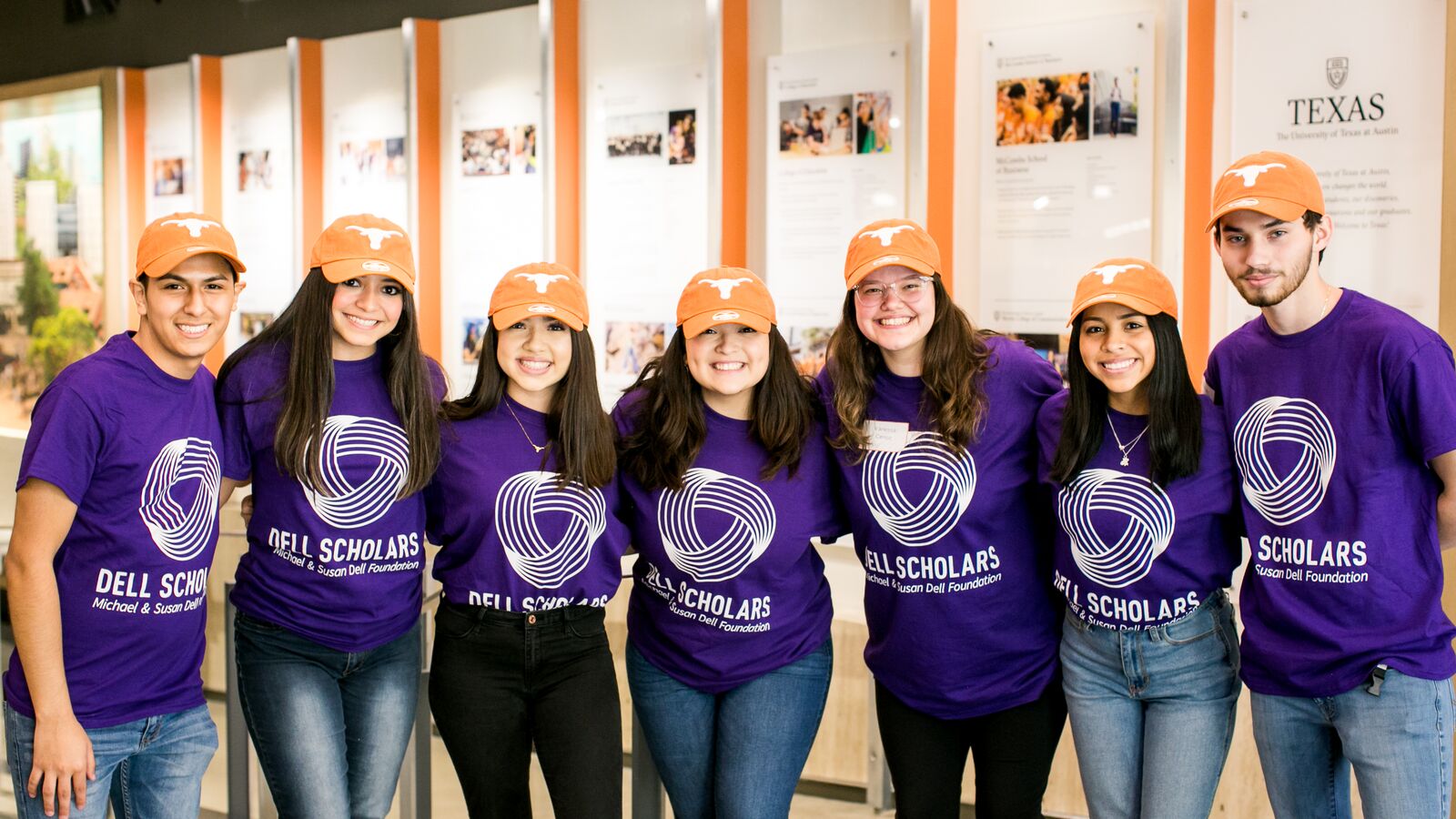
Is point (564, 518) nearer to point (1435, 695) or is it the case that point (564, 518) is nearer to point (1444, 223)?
point (1435, 695)

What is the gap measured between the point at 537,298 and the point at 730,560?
0.68 meters

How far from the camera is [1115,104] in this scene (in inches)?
152

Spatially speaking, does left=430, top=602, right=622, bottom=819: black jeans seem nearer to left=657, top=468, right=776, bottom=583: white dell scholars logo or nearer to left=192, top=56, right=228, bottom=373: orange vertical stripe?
left=657, top=468, right=776, bottom=583: white dell scholars logo

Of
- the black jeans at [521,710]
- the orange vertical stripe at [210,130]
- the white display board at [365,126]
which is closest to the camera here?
the black jeans at [521,710]

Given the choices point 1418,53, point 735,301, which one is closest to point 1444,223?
point 1418,53

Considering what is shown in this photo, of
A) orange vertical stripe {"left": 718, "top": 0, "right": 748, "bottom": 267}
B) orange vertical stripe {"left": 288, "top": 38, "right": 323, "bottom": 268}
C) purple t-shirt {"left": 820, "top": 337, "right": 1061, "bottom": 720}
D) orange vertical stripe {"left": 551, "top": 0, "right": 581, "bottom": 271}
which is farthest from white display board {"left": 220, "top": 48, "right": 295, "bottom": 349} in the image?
purple t-shirt {"left": 820, "top": 337, "right": 1061, "bottom": 720}

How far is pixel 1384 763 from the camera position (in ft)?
7.09

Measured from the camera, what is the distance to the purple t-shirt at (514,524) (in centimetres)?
239

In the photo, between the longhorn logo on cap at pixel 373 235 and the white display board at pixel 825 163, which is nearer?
the longhorn logo on cap at pixel 373 235

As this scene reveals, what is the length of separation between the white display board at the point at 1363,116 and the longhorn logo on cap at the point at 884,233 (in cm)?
169

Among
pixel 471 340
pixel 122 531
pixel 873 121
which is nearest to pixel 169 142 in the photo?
pixel 471 340

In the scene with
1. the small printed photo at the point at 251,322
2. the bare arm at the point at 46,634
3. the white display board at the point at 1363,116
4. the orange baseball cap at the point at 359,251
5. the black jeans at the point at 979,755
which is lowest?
the black jeans at the point at 979,755

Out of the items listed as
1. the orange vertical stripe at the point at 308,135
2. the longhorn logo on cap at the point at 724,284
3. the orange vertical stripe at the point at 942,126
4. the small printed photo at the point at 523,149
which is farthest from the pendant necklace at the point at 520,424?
the orange vertical stripe at the point at 308,135

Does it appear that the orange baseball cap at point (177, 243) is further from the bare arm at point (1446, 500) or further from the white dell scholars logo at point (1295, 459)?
the bare arm at point (1446, 500)
